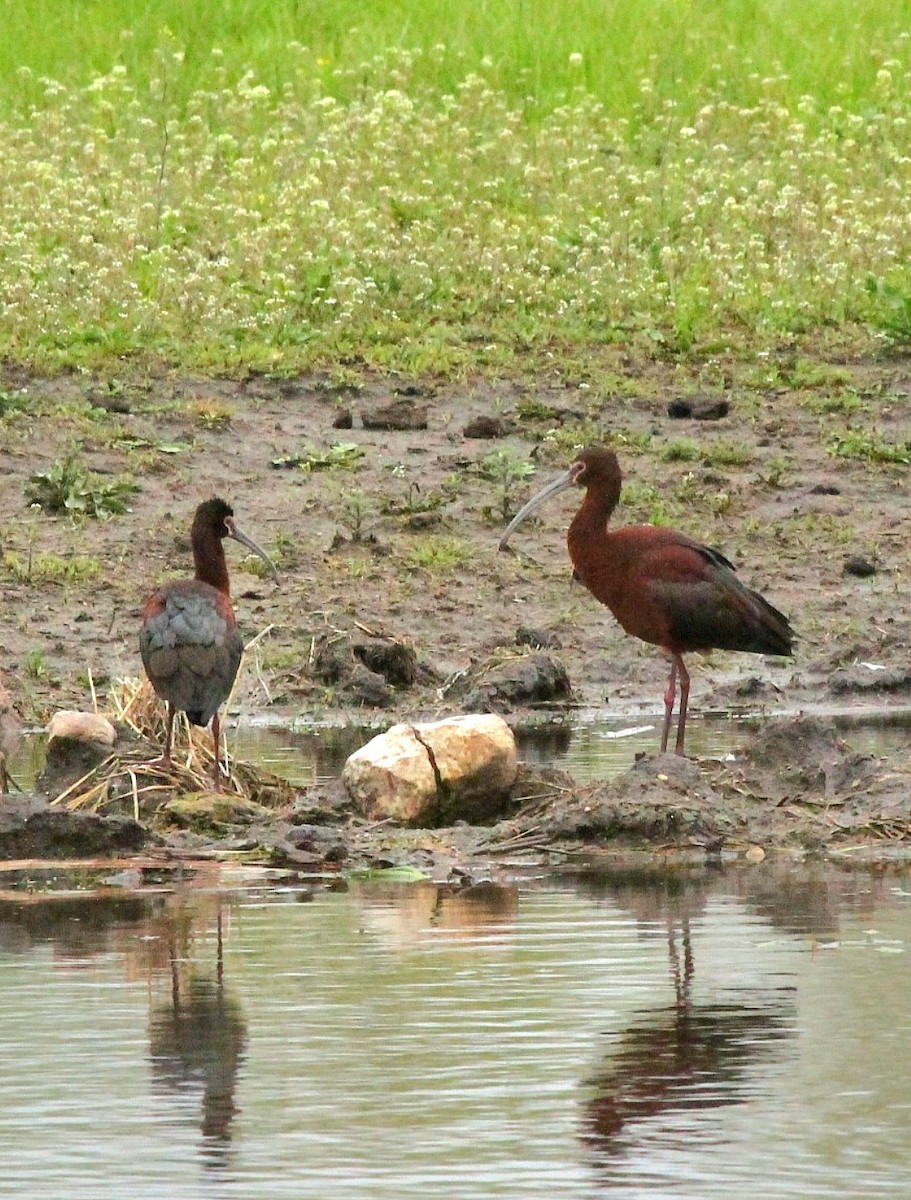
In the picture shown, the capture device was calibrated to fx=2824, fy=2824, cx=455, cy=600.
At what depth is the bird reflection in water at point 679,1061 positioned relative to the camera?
627cm

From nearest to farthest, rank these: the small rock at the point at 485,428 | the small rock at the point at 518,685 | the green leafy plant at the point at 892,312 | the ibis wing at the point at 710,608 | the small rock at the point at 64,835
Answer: the small rock at the point at 64,835 < the ibis wing at the point at 710,608 < the small rock at the point at 518,685 < the small rock at the point at 485,428 < the green leafy plant at the point at 892,312

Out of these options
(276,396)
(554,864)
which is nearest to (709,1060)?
(554,864)

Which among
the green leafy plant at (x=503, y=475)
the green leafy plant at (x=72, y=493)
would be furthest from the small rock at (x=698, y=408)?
the green leafy plant at (x=72, y=493)

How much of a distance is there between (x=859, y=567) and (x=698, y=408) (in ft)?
6.71

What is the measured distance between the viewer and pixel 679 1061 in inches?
266

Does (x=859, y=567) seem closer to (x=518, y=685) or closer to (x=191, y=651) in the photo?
(x=518, y=685)

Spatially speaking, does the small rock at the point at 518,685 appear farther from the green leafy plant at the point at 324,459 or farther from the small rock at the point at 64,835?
the small rock at the point at 64,835

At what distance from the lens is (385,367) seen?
1695 centimetres

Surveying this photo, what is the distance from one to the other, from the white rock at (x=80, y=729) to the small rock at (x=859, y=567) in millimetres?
5736

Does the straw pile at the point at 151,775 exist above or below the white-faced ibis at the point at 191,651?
below

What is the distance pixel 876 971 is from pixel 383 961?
1.36 metres

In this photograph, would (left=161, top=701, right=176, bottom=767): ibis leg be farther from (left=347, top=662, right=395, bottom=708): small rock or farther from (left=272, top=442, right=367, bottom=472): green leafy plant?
(left=272, top=442, right=367, bottom=472): green leafy plant

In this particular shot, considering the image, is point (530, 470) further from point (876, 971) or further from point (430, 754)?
point (876, 971)

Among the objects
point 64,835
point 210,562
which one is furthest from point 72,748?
point 210,562
